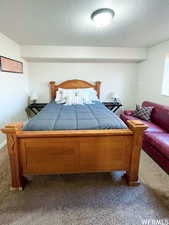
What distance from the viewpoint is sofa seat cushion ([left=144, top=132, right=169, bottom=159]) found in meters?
1.96

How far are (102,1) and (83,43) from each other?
1778 mm

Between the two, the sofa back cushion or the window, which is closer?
the sofa back cushion

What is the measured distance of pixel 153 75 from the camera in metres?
3.63

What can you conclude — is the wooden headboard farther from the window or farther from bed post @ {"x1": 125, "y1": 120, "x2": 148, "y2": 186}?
bed post @ {"x1": 125, "y1": 120, "x2": 148, "y2": 186}

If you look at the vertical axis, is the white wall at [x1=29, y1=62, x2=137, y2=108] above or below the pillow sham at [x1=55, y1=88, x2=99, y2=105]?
above

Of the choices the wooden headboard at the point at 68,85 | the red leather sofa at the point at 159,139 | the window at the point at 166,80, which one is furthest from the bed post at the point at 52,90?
the window at the point at 166,80

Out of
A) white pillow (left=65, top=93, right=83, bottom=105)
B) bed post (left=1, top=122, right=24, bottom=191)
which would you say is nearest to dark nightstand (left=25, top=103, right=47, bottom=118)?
white pillow (left=65, top=93, right=83, bottom=105)

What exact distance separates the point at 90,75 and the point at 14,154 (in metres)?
3.25

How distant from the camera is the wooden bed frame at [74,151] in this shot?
1.61 m

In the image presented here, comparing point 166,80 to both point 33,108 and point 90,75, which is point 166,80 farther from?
point 33,108

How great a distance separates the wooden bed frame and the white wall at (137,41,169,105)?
2.07m

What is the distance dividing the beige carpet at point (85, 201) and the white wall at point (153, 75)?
7.14 feet

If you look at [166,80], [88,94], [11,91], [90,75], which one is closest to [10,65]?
[11,91]

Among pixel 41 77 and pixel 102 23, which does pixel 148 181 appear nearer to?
pixel 102 23
